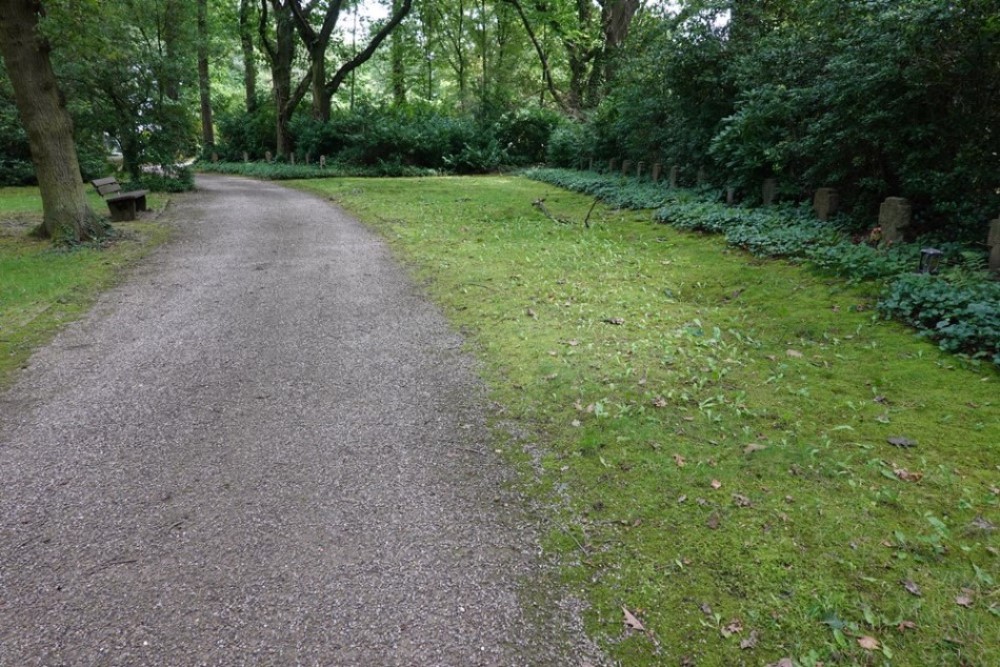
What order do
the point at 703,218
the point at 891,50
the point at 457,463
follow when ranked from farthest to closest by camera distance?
the point at 703,218
the point at 891,50
the point at 457,463

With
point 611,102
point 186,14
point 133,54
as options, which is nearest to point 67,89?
point 133,54

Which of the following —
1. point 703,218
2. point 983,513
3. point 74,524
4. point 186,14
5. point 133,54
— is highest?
point 186,14

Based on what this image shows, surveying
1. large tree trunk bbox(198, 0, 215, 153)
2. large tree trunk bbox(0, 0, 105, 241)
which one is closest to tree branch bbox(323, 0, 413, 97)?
large tree trunk bbox(198, 0, 215, 153)

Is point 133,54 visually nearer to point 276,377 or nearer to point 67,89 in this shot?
point 67,89

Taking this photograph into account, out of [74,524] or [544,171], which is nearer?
[74,524]

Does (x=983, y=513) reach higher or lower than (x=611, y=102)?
lower

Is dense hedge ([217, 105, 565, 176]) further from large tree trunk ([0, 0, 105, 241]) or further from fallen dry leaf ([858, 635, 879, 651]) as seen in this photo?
fallen dry leaf ([858, 635, 879, 651])

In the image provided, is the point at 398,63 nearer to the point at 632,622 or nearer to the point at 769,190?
the point at 769,190

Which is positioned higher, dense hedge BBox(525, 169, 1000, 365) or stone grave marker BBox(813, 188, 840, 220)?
stone grave marker BBox(813, 188, 840, 220)

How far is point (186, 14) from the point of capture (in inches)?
915

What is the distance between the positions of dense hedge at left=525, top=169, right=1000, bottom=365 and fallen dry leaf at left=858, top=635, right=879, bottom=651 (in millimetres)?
3244

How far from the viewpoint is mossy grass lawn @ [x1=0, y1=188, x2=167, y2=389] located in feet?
18.7

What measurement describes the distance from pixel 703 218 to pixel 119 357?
8.26 metres

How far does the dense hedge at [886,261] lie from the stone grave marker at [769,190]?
28 cm
